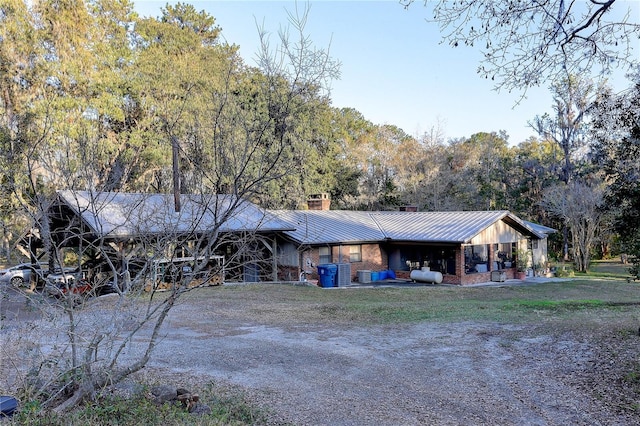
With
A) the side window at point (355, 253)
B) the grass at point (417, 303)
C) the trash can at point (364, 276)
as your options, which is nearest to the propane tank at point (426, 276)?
the grass at point (417, 303)

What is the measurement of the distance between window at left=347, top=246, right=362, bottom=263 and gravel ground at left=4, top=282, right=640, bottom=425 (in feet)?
37.8

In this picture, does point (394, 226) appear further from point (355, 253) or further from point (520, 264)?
point (520, 264)

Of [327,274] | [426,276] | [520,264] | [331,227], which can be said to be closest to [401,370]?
[327,274]

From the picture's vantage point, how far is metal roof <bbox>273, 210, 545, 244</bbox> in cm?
2114

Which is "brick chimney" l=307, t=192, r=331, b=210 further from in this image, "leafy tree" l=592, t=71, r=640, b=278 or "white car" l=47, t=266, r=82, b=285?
"leafy tree" l=592, t=71, r=640, b=278

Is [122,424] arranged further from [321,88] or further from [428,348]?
[428,348]

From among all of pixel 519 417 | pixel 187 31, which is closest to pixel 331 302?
pixel 519 417

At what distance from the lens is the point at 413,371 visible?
290 inches

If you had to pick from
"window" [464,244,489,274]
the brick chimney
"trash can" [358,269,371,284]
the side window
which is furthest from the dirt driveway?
the brick chimney

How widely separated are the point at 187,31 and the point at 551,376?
109 ft

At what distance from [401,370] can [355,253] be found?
15.2 metres

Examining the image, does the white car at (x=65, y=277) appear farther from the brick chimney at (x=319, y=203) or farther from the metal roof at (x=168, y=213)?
the brick chimney at (x=319, y=203)

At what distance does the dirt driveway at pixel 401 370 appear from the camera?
18.5 ft

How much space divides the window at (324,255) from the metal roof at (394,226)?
630 mm
